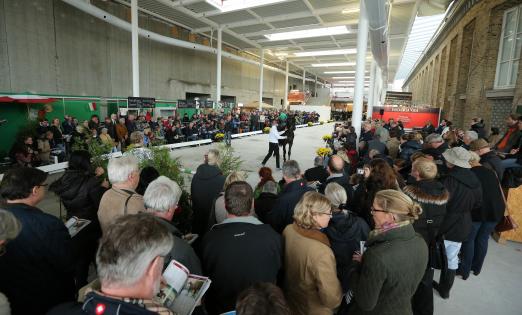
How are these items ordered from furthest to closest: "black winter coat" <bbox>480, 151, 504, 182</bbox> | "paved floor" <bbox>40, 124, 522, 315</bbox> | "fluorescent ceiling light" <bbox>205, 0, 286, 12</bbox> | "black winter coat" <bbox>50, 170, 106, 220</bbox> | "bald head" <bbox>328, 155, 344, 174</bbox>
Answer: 1. "fluorescent ceiling light" <bbox>205, 0, 286, 12</bbox>
2. "black winter coat" <bbox>480, 151, 504, 182</bbox>
3. "bald head" <bbox>328, 155, 344, 174</bbox>
4. "paved floor" <bbox>40, 124, 522, 315</bbox>
5. "black winter coat" <bbox>50, 170, 106, 220</bbox>

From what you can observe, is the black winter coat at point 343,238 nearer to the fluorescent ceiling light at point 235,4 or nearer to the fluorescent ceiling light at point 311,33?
the fluorescent ceiling light at point 235,4

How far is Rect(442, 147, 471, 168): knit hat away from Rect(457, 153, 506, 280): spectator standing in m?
0.43

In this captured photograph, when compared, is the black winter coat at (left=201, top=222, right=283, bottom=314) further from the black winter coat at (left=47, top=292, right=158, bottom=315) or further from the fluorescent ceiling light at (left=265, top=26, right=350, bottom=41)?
the fluorescent ceiling light at (left=265, top=26, right=350, bottom=41)

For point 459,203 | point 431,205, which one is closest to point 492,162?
point 459,203

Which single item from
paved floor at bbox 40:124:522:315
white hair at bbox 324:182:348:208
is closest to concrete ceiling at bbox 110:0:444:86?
paved floor at bbox 40:124:522:315

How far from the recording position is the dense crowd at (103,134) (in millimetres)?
6723

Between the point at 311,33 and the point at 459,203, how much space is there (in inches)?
776

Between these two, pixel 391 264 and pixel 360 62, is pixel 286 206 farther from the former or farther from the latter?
pixel 360 62

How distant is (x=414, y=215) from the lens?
1.69m

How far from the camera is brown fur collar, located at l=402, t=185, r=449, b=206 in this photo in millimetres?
2527

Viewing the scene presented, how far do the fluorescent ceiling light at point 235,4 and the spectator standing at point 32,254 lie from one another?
47.9ft

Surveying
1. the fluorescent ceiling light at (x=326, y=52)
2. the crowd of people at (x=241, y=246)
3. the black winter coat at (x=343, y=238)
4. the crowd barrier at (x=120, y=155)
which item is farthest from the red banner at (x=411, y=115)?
the fluorescent ceiling light at (x=326, y=52)

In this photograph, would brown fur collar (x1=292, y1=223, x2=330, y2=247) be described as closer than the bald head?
Yes

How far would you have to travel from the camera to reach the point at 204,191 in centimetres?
331
